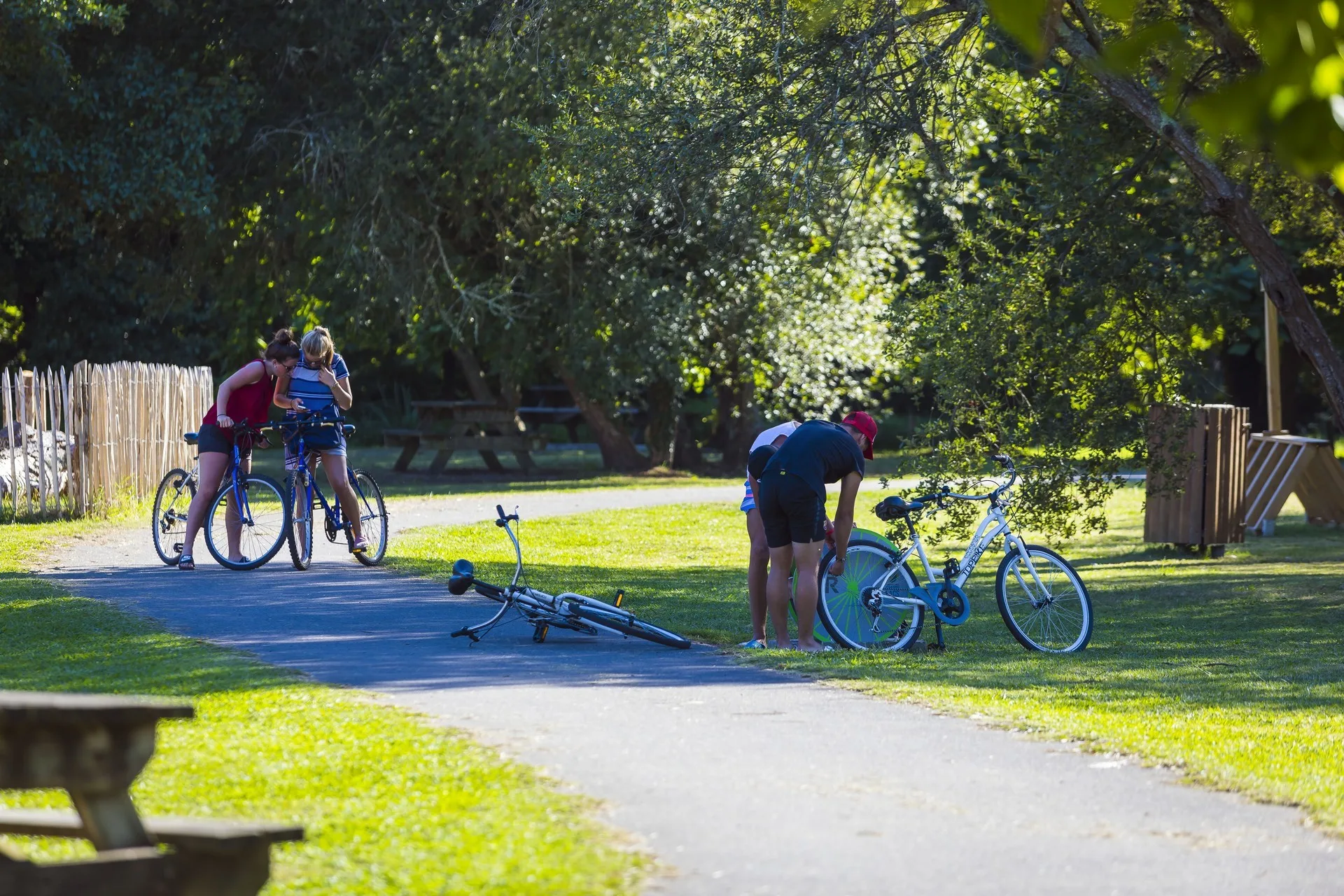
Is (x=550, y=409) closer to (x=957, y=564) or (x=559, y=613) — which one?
(x=957, y=564)

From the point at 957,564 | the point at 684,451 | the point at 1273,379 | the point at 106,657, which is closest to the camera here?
the point at 106,657

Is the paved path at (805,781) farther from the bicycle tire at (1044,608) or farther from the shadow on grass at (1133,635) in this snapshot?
the bicycle tire at (1044,608)

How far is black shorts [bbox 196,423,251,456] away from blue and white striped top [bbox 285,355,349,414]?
0.50 metres

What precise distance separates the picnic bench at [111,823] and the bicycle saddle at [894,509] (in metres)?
6.93

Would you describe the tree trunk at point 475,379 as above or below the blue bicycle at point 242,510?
above

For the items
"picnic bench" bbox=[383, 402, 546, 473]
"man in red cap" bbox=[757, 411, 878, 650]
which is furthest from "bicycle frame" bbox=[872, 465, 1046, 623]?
"picnic bench" bbox=[383, 402, 546, 473]

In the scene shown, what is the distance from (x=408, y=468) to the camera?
108 ft

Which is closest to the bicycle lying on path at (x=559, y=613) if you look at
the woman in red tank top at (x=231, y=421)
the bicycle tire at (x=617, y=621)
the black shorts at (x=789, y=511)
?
the bicycle tire at (x=617, y=621)

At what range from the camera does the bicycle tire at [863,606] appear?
35.3 ft

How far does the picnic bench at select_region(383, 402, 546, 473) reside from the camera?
97.6ft

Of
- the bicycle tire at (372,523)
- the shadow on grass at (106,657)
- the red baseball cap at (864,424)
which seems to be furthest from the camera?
the bicycle tire at (372,523)

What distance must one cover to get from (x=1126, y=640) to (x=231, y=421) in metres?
6.59

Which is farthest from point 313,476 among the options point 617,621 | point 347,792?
point 347,792

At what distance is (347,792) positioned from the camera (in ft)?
19.3
